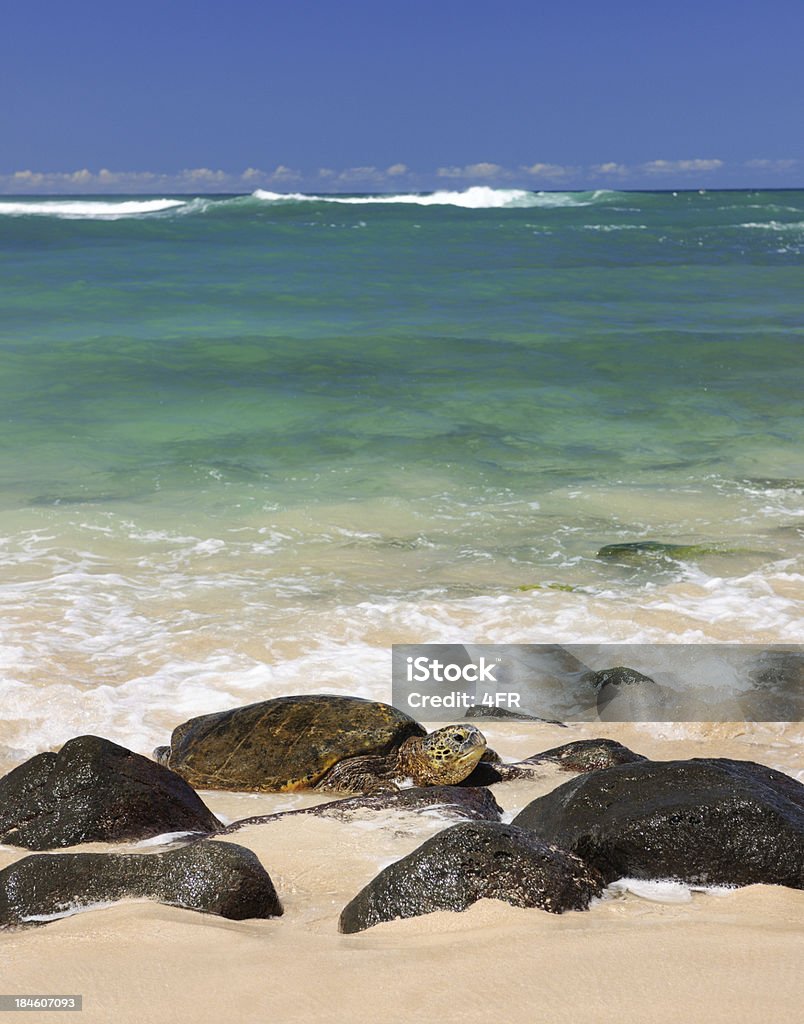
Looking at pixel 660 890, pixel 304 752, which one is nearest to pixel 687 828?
pixel 660 890

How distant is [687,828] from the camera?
3.28 meters

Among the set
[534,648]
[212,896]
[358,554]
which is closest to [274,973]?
[212,896]

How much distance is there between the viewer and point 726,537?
8.40 meters

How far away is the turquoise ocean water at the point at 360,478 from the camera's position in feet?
21.5

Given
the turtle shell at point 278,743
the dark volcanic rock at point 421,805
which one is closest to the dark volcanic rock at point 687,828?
the dark volcanic rock at point 421,805

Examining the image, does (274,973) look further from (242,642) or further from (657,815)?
(242,642)

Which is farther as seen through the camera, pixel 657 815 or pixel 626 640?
pixel 626 640

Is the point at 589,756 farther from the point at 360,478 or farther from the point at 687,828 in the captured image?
the point at 360,478

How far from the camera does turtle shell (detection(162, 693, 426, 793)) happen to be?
16.1 ft

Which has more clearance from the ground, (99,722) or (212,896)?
(212,896)

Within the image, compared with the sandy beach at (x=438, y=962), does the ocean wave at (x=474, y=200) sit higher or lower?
higher

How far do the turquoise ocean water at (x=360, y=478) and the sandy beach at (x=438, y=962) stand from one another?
8.78 ft

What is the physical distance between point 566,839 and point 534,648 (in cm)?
300

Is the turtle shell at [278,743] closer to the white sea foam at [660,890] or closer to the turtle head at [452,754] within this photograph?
the turtle head at [452,754]
